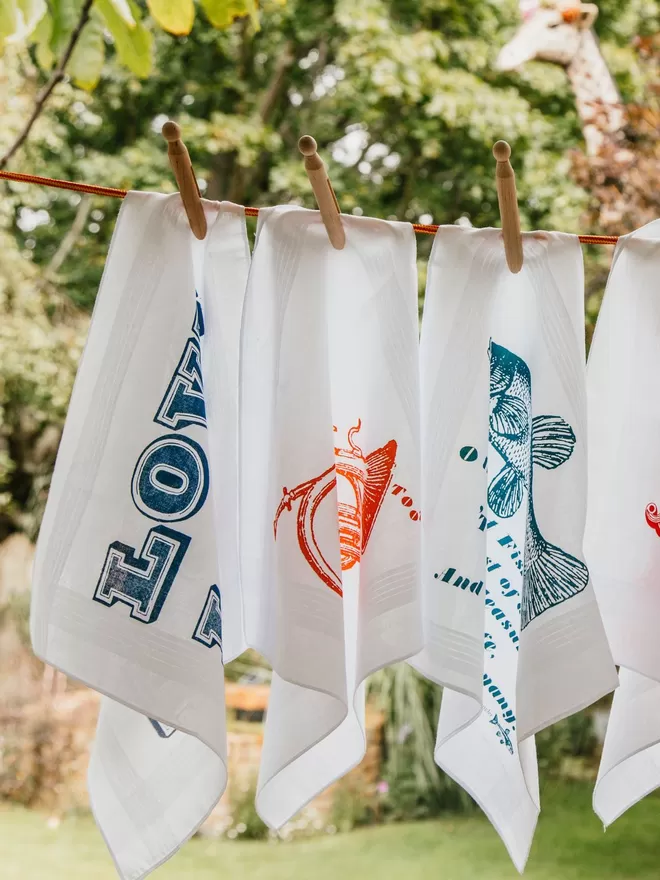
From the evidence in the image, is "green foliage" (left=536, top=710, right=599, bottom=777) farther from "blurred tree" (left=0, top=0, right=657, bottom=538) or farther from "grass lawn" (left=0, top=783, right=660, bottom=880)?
"blurred tree" (left=0, top=0, right=657, bottom=538)

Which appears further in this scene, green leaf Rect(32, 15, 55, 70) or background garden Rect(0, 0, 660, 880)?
background garden Rect(0, 0, 660, 880)

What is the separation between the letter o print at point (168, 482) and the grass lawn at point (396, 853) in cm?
151

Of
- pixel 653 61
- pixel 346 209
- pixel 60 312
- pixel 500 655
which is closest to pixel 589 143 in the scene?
pixel 653 61

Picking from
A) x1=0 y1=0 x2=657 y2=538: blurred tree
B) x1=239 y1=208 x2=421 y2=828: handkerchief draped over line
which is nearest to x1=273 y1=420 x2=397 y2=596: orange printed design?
x1=239 y1=208 x2=421 y2=828: handkerchief draped over line

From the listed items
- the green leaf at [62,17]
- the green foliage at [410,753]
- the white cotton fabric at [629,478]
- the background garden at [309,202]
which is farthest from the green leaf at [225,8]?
the green foliage at [410,753]

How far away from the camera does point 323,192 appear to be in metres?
0.63

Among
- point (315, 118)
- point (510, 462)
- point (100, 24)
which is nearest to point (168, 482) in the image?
point (510, 462)

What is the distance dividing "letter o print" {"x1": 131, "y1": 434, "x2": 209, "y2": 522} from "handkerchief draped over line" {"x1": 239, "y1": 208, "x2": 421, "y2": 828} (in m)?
0.05

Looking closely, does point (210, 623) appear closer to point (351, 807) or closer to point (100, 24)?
point (100, 24)

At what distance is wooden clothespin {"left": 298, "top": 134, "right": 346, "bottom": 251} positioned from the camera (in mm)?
599

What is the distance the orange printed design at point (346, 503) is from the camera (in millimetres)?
655

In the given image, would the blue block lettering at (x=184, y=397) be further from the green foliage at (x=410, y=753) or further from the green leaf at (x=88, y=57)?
the green foliage at (x=410, y=753)

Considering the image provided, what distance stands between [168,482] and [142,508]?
0.08 feet

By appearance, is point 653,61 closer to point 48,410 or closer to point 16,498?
point 48,410
